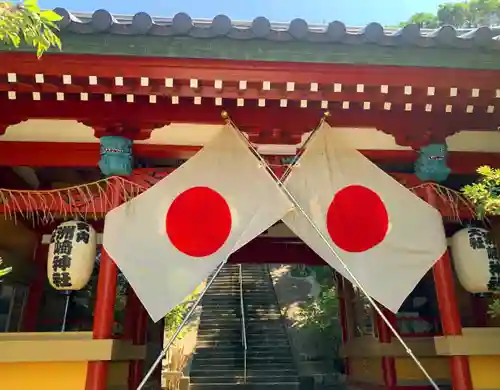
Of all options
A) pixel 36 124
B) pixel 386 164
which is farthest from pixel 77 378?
pixel 386 164

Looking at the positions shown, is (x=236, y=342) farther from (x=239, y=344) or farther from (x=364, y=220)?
(x=364, y=220)

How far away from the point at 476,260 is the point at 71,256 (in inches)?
144

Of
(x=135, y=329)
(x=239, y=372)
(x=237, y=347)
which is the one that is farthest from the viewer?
(x=237, y=347)

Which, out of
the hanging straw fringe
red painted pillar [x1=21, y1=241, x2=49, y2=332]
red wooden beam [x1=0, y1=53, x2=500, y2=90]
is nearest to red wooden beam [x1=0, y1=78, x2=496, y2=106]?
red wooden beam [x1=0, y1=53, x2=500, y2=90]

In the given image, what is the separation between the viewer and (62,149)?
4285mm

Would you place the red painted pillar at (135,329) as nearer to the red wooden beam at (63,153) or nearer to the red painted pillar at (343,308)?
the red wooden beam at (63,153)

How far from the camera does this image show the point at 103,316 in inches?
145

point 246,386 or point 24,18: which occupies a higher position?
point 24,18

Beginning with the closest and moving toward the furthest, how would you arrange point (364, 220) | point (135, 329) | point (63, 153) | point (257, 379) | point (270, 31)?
point (270, 31), point (364, 220), point (63, 153), point (135, 329), point (257, 379)

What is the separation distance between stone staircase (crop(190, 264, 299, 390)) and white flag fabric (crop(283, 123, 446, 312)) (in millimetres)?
6498

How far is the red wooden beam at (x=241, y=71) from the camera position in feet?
11.2

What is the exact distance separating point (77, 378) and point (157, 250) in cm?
119

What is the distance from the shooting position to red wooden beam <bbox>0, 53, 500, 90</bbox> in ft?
11.2

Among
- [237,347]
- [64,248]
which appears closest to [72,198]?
[64,248]
